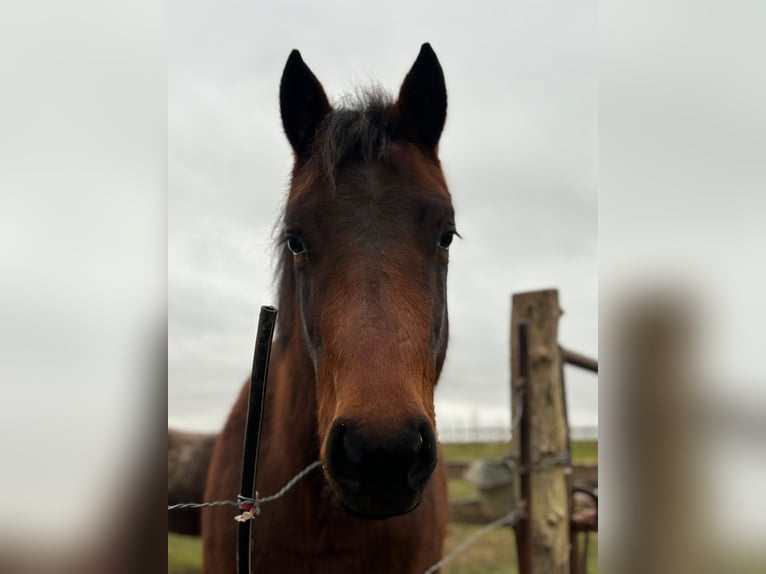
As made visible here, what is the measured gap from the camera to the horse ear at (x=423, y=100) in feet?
9.09

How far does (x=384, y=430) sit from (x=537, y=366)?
3.13 meters

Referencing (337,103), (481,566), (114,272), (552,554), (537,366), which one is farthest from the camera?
(481,566)

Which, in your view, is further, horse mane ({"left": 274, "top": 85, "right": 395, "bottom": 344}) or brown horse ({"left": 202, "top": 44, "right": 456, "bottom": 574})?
horse mane ({"left": 274, "top": 85, "right": 395, "bottom": 344})

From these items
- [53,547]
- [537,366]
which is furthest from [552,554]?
[53,547]

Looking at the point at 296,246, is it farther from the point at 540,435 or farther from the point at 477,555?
the point at 477,555

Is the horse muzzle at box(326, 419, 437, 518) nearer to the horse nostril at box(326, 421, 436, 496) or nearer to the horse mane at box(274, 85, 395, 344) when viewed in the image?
the horse nostril at box(326, 421, 436, 496)

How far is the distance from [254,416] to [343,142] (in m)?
1.18

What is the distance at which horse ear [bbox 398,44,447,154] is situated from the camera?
2.77 metres

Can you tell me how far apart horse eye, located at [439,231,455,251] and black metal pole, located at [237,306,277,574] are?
2.68ft

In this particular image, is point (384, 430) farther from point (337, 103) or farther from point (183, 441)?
point (183, 441)

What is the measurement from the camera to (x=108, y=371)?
0.85m

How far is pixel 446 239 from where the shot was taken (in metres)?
2.53

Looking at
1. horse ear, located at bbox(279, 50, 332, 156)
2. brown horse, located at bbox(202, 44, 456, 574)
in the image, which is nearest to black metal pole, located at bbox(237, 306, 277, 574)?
brown horse, located at bbox(202, 44, 456, 574)

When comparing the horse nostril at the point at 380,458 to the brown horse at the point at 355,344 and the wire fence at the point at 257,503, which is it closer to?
the brown horse at the point at 355,344
